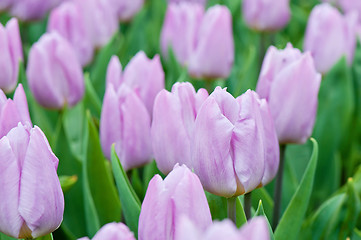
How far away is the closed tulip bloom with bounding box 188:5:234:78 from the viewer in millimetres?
1398

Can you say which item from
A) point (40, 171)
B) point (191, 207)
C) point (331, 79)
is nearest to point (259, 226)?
point (191, 207)

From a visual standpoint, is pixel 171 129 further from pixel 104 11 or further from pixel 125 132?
pixel 104 11

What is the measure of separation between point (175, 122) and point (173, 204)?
0.22m

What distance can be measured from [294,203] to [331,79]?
0.60 meters

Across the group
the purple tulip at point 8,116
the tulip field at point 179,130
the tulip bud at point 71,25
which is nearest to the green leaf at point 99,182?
the tulip field at point 179,130

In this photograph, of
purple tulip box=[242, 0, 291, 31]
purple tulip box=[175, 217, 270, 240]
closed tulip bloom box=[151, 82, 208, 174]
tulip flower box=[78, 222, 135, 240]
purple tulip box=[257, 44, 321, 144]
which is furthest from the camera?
purple tulip box=[242, 0, 291, 31]

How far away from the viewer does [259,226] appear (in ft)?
1.59

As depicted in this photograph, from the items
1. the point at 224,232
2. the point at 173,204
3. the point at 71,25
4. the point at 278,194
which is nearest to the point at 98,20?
the point at 71,25

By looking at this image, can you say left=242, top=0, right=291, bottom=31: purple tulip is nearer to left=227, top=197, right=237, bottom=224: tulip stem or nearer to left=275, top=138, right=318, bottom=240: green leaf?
left=275, top=138, right=318, bottom=240: green leaf

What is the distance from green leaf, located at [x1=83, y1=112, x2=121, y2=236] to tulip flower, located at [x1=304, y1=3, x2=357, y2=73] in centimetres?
61

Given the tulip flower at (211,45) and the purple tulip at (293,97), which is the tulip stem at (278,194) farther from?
the tulip flower at (211,45)

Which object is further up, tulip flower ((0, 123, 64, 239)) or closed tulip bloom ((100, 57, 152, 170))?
tulip flower ((0, 123, 64, 239))

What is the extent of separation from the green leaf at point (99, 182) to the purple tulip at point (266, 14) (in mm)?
807

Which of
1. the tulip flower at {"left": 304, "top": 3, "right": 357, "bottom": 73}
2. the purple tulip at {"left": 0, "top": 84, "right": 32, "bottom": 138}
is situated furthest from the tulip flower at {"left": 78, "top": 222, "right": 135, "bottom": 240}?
the tulip flower at {"left": 304, "top": 3, "right": 357, "bottom": 73}
